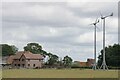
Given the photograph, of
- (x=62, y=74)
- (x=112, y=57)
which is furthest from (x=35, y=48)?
(x=62, y=74)

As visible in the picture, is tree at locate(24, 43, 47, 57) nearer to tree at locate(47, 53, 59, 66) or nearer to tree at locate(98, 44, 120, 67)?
tree at locate(47, 53, 59, 66)

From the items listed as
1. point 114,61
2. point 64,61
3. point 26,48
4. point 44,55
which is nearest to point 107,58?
point 114,61

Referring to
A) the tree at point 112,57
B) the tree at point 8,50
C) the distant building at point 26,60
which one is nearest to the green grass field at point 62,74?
the tree at point 112,57

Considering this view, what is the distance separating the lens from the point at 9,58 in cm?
15875

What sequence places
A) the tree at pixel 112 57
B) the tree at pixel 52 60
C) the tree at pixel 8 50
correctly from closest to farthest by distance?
the tree at pixel 112 57, the tree at pixel 52 60, the tree at pixel 8 50

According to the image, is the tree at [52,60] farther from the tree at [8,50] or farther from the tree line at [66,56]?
Answer: the tree at [8,50]

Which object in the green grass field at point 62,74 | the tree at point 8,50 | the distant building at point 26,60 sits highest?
the tree at point 8,50

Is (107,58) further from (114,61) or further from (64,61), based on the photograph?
(64,61)

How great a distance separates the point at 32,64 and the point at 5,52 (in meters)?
26.6

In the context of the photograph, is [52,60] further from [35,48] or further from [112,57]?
[112,57]

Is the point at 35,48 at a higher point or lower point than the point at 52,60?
higher

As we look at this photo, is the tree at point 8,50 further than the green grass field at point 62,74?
Yes

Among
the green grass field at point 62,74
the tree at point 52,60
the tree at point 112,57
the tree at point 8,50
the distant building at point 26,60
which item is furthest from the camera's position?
the tree at point 8,50

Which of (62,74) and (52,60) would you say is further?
(52,60)
